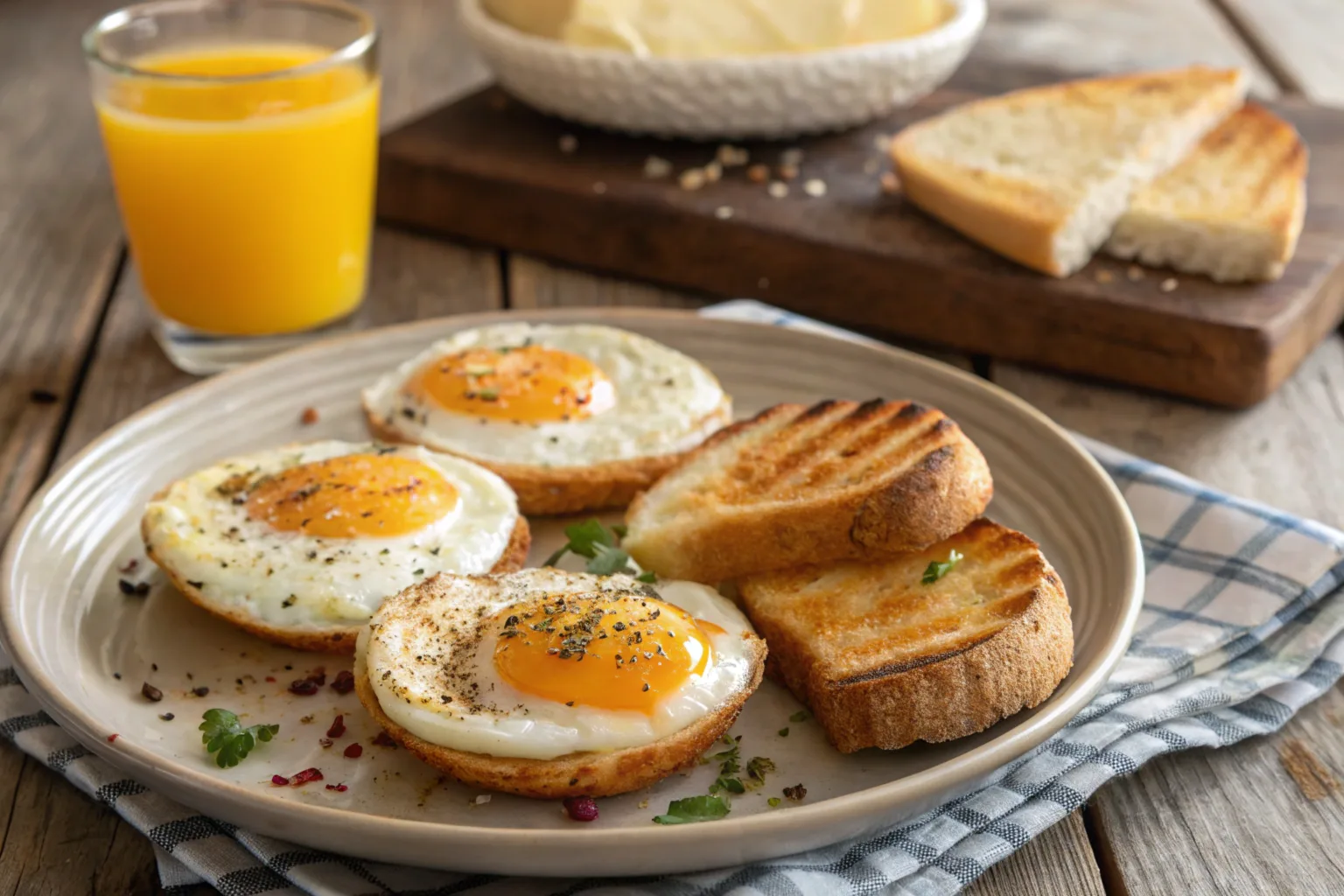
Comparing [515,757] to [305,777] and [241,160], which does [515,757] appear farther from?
[241,160]

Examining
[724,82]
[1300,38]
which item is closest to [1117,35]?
[1300,38]

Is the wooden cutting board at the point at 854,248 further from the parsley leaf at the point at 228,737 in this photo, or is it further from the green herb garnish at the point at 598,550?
the parsley leaf at the point at 228,737

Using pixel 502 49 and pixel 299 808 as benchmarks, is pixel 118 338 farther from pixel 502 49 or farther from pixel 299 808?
pixel 299 808

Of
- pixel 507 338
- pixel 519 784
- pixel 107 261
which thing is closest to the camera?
pixel 519 784

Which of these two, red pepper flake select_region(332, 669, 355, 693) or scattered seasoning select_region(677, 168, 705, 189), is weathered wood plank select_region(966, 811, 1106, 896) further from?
scattered seasoning select_region(677, 168, 705, 189)

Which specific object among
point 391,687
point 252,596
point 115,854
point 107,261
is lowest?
point 107,261

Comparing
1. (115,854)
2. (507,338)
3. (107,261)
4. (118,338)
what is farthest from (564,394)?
(107,261)

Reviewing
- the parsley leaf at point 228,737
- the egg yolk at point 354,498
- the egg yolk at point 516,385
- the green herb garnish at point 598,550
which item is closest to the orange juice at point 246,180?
the egg yolk at point 516,385
